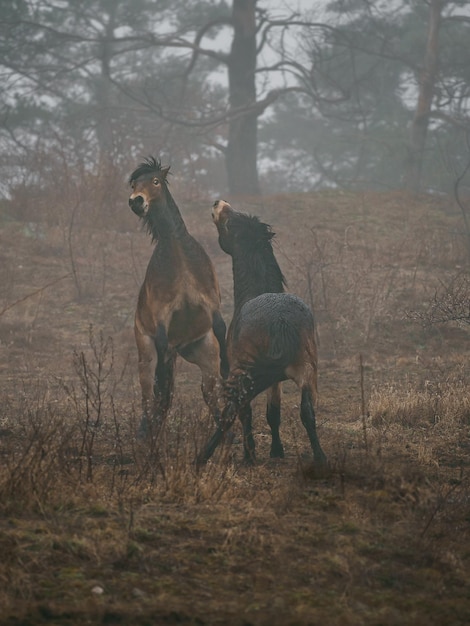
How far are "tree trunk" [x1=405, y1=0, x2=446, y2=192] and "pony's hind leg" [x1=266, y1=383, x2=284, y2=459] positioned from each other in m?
18.9

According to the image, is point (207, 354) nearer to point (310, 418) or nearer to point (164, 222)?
point (164, 222)

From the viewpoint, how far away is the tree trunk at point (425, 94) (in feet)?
83.3

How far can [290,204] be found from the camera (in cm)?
2166

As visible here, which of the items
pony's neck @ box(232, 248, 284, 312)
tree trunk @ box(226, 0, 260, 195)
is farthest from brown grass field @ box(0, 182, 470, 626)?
tree trunk @ box(226, 0, 260, 195)

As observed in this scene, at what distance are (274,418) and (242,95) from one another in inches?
734

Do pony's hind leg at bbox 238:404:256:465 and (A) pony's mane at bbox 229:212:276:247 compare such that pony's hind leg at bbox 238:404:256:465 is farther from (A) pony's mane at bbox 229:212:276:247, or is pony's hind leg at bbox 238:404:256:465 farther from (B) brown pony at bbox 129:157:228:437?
(A) pony's mane at bbox 229:212:276:247

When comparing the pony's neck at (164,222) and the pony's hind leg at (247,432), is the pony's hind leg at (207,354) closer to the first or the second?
the pony's neck at (164,222)

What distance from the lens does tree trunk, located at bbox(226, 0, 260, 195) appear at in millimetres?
25109

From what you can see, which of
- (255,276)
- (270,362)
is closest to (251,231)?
(255,276)

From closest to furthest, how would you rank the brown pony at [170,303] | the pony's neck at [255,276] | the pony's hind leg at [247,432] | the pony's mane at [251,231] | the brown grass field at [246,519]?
the brown grass field at [246,519] → the pony's hind leg at [247,432] → the pony's neck at [255,276] → the pony's mane at [251,231] → the brown pony at [170,303]

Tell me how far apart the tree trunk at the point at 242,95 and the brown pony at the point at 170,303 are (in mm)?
16130

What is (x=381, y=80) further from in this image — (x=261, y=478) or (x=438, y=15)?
(x=261, y=478)

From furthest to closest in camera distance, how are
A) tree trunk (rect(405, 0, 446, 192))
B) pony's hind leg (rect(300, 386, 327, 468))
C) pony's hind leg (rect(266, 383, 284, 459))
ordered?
tree trunk (rect(405, 0, 446, 192))
pony's hind leg (rect(266, 383, 284, 459))
pony's hind leg (rect(300, 386, 327, 468))

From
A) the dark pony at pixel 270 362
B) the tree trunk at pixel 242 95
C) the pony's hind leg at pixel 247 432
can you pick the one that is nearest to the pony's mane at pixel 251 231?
the dark pony at pixel 270 362
